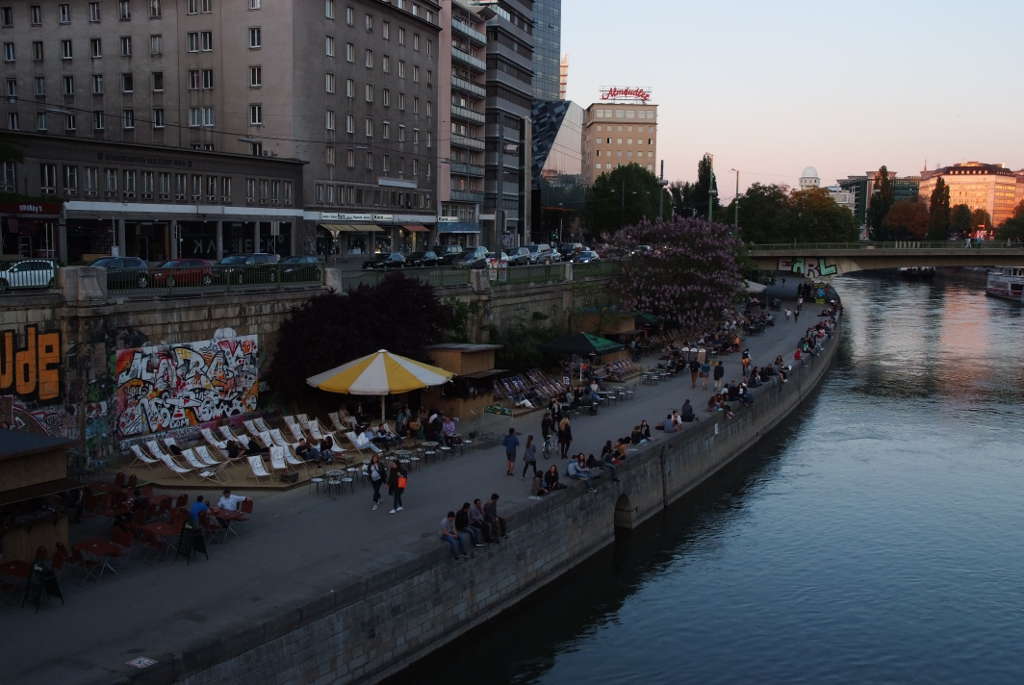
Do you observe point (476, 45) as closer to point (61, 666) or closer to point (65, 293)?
point (65, 293)

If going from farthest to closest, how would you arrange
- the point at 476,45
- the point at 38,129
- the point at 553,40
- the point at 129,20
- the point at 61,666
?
1. the point at 553,40
2. the point at 476,45
3. the point at 38,129
4. the point at 129,20
5. the point at 61,666

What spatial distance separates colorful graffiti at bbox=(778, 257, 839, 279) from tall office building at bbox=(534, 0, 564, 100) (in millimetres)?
72282

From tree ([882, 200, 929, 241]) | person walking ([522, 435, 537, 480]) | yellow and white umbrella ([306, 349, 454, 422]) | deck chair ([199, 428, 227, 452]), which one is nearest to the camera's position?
person walking ([522, 435, 537, 480])

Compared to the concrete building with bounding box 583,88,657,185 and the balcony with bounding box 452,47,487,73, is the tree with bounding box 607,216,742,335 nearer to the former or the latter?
the balcony with bounding box 452,47,487,73

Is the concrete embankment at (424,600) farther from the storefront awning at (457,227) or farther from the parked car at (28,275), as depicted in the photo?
the storefront awning at (457,227)

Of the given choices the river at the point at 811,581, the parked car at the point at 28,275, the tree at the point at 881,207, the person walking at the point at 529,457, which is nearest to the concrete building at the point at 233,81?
the river at the point at 811,581

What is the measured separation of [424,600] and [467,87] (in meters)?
75.3

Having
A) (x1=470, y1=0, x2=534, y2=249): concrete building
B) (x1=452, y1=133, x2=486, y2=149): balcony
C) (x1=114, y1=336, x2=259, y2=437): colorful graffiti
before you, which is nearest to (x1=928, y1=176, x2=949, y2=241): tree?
(x1=470, y1=0, x2=534, y2=249): concrete building

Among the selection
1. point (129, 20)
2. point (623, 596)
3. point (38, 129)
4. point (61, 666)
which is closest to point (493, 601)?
point (623, 596)

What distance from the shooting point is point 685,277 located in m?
55.6

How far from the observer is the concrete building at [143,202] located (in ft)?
151

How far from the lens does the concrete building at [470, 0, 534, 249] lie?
9762 cm

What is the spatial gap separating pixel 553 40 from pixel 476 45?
76960 mm

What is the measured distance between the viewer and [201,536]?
18625mm
